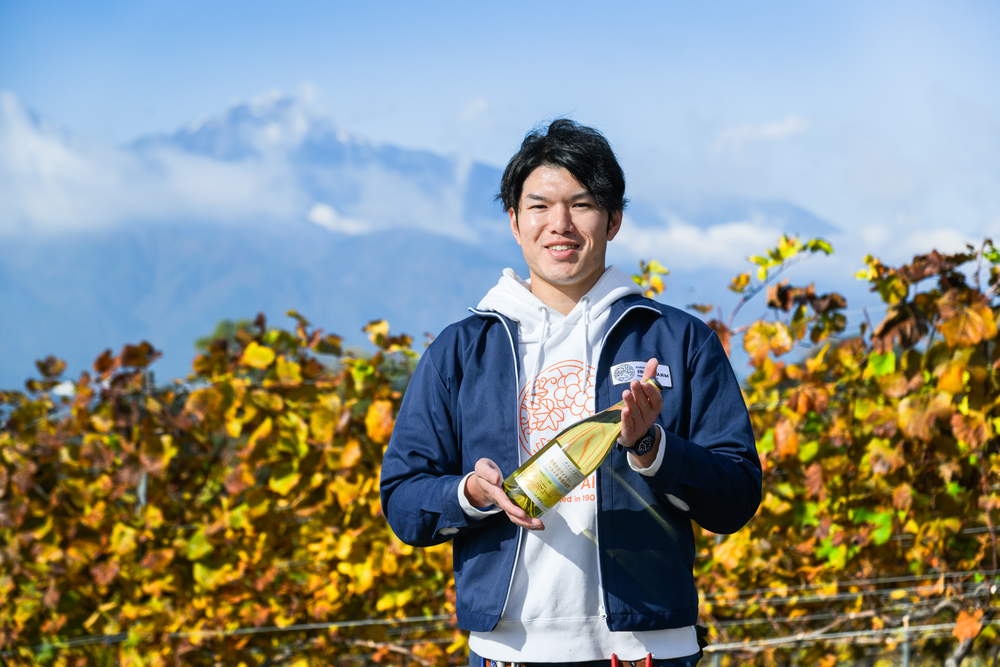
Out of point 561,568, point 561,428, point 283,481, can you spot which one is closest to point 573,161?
point 561,428

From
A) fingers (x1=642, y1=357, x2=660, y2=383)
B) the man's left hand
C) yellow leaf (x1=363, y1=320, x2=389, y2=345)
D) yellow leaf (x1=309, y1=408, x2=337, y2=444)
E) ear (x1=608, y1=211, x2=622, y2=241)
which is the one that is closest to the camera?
the man's left hand

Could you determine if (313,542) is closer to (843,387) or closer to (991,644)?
(843,387)

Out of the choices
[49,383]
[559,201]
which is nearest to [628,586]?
[559,201]

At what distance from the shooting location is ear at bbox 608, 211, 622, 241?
1.57m

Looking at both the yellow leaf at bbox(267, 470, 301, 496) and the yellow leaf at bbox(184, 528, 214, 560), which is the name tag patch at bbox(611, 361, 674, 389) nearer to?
the yellow leaf at bbox(267, 470, 301, 496)

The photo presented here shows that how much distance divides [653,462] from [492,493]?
0.25 m

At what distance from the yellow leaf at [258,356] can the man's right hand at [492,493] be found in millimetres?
1823

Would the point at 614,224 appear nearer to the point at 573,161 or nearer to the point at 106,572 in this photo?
the point at 573,161

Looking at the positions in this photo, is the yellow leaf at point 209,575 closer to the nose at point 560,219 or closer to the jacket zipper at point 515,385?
the jacket zipper at point 515,385

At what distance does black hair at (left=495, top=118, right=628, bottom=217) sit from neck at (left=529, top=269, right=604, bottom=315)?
137 millimetres

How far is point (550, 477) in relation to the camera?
123 centimetres

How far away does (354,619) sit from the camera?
3.14 m

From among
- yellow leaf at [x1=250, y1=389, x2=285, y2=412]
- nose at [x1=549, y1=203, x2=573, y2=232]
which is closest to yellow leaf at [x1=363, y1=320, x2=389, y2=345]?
yellow leaf at [x1=250, y1=389, x2=285, y2=412]

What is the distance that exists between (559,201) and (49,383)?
281 centimetres
